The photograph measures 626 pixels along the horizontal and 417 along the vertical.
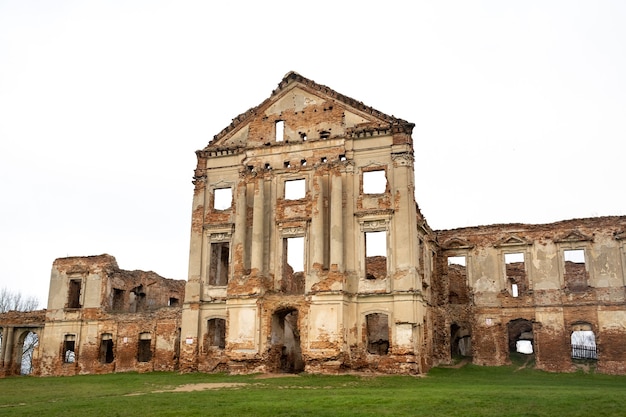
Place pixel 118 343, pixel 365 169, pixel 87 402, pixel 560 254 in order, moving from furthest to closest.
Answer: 1. pixel 118 343
2. pixel 560 254
3. pixel 365 169
4. pixel 87 402

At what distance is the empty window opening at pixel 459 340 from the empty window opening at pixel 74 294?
66.2 feet

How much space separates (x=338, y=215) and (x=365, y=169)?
2.45 metres

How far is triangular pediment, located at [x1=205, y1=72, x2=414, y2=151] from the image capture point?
2684 cm

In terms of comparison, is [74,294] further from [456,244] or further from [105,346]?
[456,244]

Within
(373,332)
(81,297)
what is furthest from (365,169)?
(81,297)

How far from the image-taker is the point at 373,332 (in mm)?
31547

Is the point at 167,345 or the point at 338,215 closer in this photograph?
the point at 338,215

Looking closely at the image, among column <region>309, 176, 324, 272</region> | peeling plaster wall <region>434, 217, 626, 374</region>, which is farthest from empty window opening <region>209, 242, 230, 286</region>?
peeling plaster wall <region>434, 217, 626, 374</region>

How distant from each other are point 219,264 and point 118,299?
8.62 m

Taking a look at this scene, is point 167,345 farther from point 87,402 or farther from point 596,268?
point 596,268

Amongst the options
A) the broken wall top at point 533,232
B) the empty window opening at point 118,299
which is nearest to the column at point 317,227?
the broken wall top at point 533,232

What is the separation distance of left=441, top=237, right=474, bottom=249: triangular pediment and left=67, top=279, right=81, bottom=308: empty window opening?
781 inches

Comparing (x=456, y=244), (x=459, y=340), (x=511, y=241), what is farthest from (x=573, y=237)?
(x=459, y=340)

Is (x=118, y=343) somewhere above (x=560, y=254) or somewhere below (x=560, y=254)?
below
